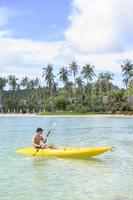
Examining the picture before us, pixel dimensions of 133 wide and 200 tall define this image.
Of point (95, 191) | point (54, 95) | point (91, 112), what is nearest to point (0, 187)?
point (95, 191)

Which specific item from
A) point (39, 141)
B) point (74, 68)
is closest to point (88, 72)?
point (74, 68)

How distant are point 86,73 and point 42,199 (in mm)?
113787

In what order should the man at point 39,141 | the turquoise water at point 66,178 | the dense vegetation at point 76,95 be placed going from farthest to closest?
1. the dense vegetation at point 76,95
2. the man at point 39,141
3. the turquoise water at point 66,178

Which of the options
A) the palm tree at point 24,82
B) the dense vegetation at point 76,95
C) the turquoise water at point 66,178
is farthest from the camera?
the palm tree at point 24,82

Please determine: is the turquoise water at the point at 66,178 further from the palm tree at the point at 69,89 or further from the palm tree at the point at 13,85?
the palm tree at the point at 13,85

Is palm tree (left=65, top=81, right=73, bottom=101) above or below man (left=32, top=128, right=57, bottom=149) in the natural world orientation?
above

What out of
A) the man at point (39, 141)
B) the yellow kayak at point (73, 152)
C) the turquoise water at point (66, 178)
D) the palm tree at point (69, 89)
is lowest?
the turquoise water at point (66, 178)

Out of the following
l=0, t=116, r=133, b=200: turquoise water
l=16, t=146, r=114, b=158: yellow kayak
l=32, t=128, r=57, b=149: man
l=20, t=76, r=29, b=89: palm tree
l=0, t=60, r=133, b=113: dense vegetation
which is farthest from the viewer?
l=20, t=76, r=29, b=89: palm tree

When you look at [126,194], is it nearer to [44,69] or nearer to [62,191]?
[62,191]

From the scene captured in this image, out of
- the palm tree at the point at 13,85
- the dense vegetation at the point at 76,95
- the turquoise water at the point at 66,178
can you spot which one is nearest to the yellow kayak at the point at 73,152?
the turquoise water at the point at 66,178

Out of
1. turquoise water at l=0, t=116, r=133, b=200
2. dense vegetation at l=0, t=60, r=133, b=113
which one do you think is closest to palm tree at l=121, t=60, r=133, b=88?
dense vegetation at l=0, t=60, r=133, b=113

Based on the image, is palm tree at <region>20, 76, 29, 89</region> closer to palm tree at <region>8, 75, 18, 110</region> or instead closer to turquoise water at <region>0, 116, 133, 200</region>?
palm tree at <region>8, 75, 18, 110</region>

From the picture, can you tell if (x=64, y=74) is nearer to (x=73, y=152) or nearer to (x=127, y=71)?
(x=127, y=71)

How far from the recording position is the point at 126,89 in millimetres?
121812
